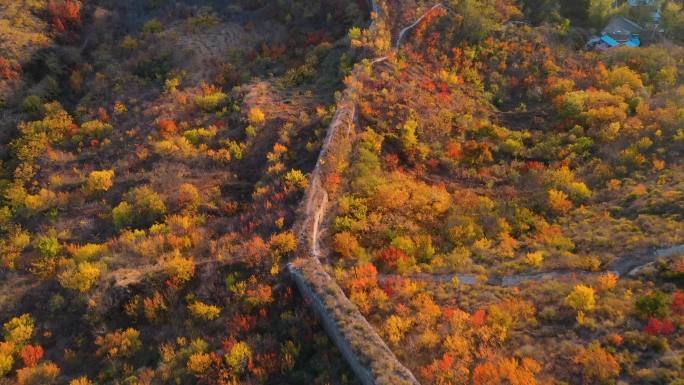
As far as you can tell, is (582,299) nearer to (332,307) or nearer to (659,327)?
(659,327)

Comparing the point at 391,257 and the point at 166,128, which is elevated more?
the point at 166,128

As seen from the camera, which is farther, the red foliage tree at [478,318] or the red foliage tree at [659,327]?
the red foliage tree at [478,318]

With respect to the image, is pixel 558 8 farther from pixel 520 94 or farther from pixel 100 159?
pixel 100 159

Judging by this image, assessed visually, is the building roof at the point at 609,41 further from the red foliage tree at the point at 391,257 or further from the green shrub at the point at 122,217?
the green shrub at the point at 122,217

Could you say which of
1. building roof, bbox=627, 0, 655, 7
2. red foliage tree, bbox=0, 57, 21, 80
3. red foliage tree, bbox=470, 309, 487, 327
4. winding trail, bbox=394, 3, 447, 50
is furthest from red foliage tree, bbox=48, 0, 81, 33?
building roof, bbox=627, 0, 655, 7

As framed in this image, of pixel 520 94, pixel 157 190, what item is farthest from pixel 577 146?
pixel 157 190

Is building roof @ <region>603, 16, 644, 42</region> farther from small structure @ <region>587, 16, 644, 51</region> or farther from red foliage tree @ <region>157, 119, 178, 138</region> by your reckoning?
red foliage tree @ <region>157, 119, 178, 138</region>

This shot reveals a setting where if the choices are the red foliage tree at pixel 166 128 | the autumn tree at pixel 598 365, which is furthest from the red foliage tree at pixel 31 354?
the autumn tree at pixel 598 365

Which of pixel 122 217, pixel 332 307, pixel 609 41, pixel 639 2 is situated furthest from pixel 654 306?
pixel 639 2
